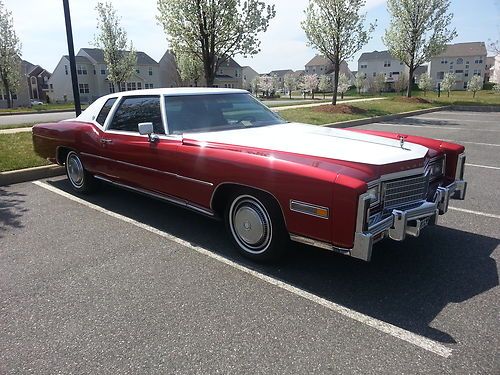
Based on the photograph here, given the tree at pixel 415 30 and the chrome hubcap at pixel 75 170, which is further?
the tree at pixel 415 30

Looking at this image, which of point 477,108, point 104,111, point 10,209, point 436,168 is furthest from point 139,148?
point 477,108

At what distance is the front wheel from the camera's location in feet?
10.8

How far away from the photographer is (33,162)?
707cm

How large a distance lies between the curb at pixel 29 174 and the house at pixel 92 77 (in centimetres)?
5175

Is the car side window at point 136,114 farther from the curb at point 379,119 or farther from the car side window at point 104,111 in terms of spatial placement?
the curb at point 379,119

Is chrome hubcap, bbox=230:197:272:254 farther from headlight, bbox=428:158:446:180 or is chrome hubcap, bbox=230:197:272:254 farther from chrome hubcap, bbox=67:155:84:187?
chrome hubcap, bbox=67:155:84:187

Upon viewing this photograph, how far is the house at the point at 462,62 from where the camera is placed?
79.7m

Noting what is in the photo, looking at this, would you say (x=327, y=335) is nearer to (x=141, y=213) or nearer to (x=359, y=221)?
(x=359, y=221)

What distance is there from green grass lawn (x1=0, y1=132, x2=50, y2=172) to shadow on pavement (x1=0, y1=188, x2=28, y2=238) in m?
0.83

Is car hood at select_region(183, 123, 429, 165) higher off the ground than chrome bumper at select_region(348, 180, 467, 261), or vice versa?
car hood at select_region(183, 123, 429, 165)

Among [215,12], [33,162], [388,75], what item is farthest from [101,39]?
[388,75]

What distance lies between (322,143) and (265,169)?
723 mm

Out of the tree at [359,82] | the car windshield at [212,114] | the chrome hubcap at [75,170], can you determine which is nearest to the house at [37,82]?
the tree at [359,82]

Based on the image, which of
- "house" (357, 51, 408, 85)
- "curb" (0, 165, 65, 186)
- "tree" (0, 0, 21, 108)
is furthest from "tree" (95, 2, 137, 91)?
"house" (357, 51, 408, 85)
